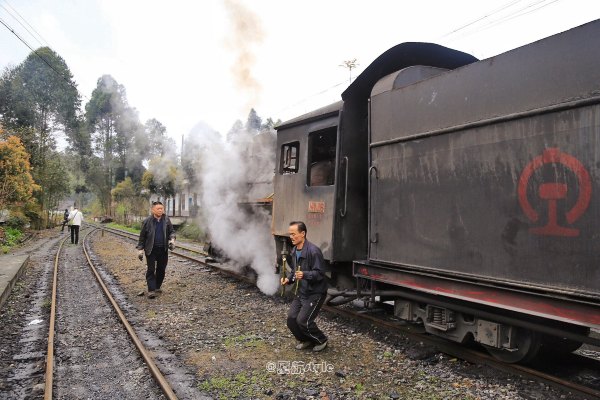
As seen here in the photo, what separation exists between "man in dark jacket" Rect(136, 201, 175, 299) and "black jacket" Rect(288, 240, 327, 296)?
399cm

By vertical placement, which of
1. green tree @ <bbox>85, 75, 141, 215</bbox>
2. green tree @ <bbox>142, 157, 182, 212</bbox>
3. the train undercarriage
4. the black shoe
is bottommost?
the black shoe

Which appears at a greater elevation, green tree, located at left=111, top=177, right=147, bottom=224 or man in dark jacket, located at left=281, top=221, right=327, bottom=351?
green tree, located at left=111, top=177, right=147, bottom=224

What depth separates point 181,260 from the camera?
12883 millimetres

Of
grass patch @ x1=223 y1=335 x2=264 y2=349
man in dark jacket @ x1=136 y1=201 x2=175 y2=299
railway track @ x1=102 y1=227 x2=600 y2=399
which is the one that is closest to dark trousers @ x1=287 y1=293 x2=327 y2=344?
grass patch @ x1=223 y1=335 x2=264 y2=349

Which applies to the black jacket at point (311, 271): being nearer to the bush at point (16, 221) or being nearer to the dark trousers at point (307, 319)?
the dark trousers at point (307, 319)

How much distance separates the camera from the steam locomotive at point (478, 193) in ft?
10.5

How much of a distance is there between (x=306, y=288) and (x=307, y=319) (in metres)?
0.35

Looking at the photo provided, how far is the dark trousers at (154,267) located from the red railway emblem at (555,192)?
21.6ft

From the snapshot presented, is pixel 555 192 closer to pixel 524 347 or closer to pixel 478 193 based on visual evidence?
pixel 478 193

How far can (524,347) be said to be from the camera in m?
4.09

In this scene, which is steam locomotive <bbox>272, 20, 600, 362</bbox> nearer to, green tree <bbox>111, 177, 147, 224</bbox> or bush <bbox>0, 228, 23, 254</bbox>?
bush <bbox>0, 228, 23, 254</bbox>

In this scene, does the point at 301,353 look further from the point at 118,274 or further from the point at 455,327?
the point at 118,274

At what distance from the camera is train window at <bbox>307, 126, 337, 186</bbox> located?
6.41 meters

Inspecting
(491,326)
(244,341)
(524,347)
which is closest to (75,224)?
(244,341)
